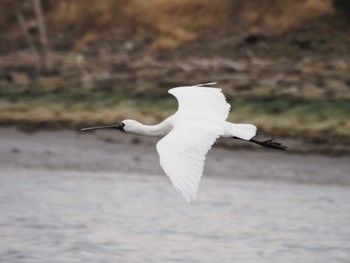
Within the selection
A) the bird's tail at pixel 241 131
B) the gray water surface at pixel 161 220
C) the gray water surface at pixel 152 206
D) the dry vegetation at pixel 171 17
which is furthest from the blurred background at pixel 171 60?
the bird's tail at pixel 241 131

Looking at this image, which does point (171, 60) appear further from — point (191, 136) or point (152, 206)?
point (191, 136)

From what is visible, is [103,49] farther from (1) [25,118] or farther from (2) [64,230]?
(2) [64,230]

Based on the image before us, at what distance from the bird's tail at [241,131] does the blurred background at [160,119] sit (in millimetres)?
2020

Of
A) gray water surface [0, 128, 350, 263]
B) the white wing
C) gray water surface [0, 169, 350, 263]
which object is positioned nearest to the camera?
the white wing

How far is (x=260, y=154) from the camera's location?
17.5 meters

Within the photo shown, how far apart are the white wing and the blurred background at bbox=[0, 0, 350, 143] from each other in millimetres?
7199

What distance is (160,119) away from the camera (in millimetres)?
18875

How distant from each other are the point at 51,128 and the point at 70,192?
384cm

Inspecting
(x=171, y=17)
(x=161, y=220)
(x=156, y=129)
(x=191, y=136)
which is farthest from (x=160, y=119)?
(x=191, y=136)

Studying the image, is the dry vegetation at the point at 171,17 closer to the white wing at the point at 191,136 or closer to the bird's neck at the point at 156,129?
the bird's neck at the point at 156,129

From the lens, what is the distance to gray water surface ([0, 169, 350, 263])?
38.6 ft

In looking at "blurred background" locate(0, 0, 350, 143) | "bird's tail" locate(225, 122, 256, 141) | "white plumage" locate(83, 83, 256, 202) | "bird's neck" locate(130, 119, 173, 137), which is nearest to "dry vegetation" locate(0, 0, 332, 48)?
"blurred background" locate(0, 0, 350, 143)

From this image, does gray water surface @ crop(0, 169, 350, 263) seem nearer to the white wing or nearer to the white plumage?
the white plumage

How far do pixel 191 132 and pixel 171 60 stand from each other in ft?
44.3
